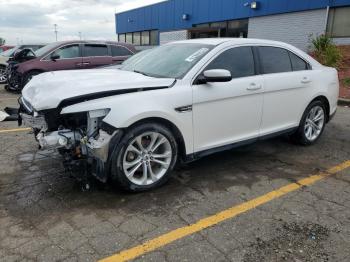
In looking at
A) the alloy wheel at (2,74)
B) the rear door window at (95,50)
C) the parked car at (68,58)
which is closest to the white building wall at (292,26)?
the parked car at (68,58)

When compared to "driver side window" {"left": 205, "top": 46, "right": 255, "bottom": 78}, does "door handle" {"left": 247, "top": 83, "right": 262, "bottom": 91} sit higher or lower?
lower

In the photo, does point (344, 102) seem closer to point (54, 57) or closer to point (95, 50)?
point (95, 50)

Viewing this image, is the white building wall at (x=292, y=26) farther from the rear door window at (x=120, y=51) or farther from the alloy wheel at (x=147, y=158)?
the alloy wheel at (x=147, y=158)

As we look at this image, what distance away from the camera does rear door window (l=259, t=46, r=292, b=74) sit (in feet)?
16.4

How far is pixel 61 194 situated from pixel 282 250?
2.30 metres

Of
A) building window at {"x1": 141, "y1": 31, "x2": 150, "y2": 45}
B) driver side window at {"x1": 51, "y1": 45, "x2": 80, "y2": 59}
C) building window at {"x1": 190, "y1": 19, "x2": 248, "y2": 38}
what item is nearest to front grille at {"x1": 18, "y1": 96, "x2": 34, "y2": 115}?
driver side window at {"x1": 51, "y1": 45, "x2": 80, "y2": 59}

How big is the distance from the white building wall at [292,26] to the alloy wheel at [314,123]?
13.9m

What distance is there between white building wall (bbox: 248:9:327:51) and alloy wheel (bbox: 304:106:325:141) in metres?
13.9

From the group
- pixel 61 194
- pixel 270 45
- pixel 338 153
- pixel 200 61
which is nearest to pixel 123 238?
pixel 61 194

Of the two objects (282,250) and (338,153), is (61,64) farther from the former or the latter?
(282,250)

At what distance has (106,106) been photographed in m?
3.65

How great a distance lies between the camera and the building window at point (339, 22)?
17.2 meters

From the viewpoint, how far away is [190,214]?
3574 millimetres

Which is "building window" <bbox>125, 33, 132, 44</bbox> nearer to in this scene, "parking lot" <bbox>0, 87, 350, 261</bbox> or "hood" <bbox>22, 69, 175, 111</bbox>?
"parking lot" <bbox>0, 87, 350, 261</bbox>
